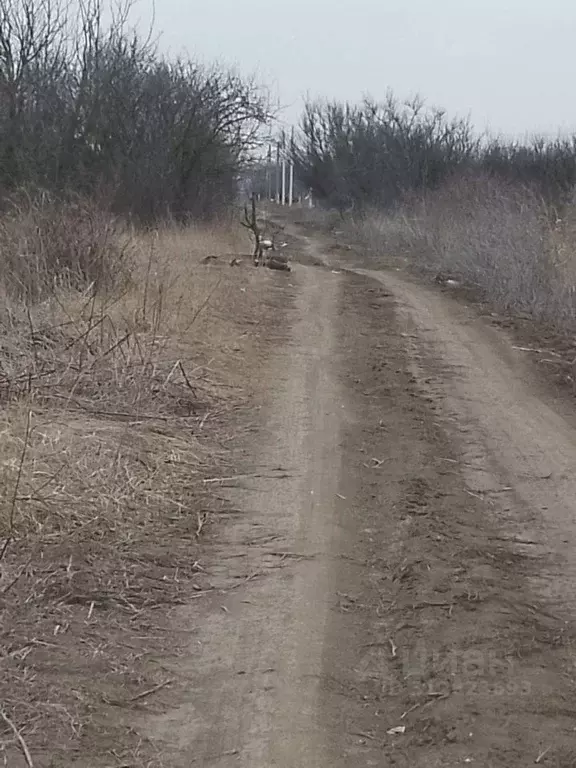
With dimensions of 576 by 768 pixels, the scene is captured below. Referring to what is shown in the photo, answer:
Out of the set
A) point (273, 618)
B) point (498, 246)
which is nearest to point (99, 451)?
point (273, 618)

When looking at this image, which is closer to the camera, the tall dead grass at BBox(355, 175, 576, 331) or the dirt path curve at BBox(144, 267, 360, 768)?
the dirt path curve at BBox(144, 267, 360, 768)

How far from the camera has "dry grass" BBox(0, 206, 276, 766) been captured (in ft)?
11.3

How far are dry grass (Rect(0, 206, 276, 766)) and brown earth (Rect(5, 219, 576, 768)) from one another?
0.43 feet

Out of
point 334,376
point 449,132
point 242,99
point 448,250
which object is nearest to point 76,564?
point 334,376

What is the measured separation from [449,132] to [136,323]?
99.0 feet

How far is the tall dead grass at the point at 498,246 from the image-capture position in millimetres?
13125

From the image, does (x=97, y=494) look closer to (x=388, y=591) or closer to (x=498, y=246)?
(x=388, y=591)

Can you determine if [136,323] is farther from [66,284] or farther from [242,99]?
[242,99]

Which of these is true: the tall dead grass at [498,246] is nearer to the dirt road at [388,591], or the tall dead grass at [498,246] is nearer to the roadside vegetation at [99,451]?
the roadside vegetation at [99,451]

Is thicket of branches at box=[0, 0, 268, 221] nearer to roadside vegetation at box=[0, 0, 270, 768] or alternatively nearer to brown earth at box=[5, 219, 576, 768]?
roadside vegetation at box=[0, 0, 270, 768]

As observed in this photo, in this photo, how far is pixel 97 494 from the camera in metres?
5.31

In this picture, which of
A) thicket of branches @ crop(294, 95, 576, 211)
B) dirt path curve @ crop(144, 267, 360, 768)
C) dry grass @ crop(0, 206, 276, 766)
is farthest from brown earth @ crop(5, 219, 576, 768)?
thicket of branches @ crop(294, 95, 576, 211)

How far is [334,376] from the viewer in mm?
9273

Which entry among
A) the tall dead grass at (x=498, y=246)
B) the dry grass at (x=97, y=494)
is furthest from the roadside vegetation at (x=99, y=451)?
the tall dead grass at (x=498, y=246)
